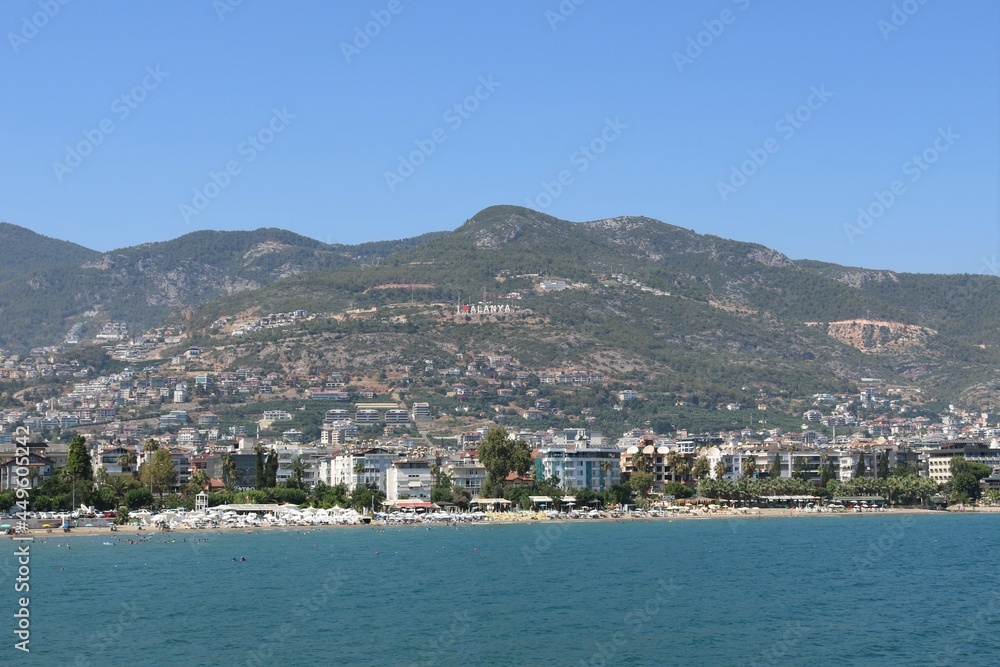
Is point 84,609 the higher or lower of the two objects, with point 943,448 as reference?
lower

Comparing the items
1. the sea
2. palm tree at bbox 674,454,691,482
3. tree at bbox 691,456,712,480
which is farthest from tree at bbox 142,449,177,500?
tree at bbox 691,456,712,480

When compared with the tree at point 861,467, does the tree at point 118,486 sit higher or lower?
lower

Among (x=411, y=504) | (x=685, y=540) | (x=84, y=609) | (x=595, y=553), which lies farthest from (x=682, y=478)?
(x=84, y=609)

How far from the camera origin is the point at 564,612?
2240 inches

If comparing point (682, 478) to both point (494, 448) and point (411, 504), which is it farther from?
point (411, 504)

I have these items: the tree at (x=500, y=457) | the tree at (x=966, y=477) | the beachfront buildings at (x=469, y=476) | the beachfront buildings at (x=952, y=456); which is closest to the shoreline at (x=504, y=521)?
the tree at (x=966, y=477)

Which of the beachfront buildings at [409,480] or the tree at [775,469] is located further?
the tree at [775,469]

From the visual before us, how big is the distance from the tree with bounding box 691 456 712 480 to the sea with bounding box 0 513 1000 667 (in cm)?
5079

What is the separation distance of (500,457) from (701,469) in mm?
28825

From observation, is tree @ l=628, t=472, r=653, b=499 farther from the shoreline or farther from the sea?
the sea

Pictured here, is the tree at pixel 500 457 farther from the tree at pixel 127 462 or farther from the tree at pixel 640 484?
the tree at pixel 127 462

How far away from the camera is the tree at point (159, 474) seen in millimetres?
127875

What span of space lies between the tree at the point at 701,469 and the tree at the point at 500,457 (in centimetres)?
Answer: 2437

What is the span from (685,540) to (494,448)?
38012 millimetres
